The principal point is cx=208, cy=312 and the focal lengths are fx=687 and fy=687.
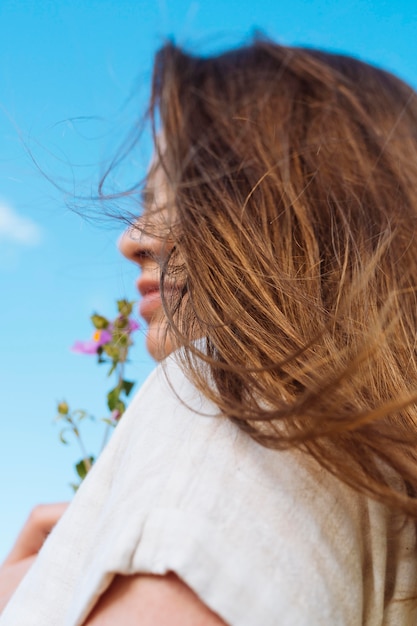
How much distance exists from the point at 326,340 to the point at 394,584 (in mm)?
202

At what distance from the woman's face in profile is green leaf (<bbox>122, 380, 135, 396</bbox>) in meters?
0.45

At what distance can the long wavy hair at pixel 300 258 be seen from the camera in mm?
522

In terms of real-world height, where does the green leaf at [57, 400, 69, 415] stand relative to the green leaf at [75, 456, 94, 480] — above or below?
above

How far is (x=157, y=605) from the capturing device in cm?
43

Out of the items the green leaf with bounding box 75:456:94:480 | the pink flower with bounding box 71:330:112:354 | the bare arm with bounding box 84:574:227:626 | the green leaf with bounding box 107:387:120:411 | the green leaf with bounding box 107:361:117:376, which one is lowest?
the bare arm with bounding box 84:574:227:626

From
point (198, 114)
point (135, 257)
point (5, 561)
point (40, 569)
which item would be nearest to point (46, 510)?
point (5, 561)

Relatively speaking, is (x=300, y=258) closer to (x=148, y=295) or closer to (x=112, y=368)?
(x=148, y=295)

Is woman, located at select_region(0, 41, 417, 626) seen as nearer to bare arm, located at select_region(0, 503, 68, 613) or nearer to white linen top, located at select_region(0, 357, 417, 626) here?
white linen top, located at select_region(0, 357, 417, 626)

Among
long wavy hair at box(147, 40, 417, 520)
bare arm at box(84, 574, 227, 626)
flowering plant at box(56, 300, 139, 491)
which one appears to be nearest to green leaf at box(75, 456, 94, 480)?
flowering plant at box(56, 300, 139, 491)

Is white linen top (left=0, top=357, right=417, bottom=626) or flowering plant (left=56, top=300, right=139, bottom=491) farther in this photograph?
flowering plant (left=56, top=300, right=139, bottom=491)

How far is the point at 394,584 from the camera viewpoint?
53cm

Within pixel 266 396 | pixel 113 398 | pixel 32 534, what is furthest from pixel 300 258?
pixel 113 398

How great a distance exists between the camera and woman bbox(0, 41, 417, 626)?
0.44m

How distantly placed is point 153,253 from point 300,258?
22 cm
